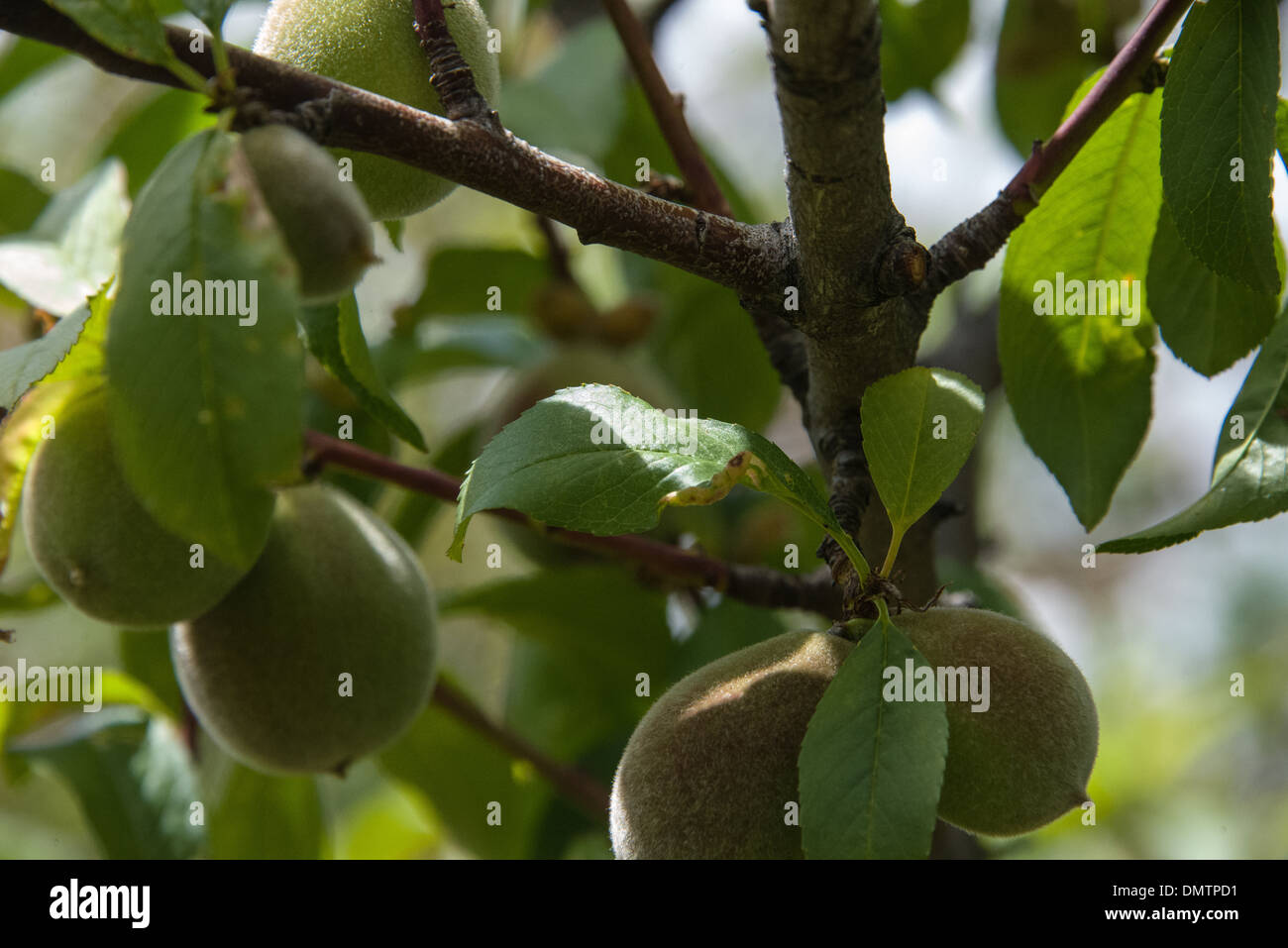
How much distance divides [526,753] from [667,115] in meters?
0.70

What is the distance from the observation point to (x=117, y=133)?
1.40m

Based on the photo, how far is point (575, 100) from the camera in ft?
4.53

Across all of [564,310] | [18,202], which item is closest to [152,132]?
[18,202]

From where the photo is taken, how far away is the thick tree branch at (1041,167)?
0.81 m

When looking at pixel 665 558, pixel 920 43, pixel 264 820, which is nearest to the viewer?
pixel 665 558

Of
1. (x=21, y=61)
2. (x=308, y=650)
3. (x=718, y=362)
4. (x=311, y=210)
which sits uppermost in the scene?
(x=21, y=61)

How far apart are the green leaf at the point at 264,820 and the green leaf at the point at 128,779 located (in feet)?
0.28

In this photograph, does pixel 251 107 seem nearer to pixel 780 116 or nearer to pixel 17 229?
pixel 780 116

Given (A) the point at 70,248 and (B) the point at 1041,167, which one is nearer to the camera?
(B) the point at 1041,167

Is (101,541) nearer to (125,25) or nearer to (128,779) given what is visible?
(125,25)
